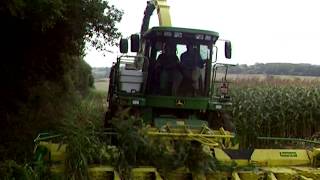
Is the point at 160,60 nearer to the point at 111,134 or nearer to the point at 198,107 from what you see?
the point at 198,107

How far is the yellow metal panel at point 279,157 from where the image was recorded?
331 inches

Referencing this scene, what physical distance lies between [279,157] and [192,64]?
2.59 meters

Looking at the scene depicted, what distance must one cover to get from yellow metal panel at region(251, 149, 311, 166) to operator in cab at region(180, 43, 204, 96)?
87.0 inches

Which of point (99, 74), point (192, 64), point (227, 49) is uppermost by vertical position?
point (227, 49)

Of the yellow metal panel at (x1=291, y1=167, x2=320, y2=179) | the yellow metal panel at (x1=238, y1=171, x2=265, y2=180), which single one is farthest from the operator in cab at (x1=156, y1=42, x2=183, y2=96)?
the yellow metal panel at (x1=291, y1=167, x2=320, y2=179)

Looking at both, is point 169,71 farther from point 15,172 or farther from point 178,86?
point 15,172

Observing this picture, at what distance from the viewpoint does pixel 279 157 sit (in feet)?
28.1

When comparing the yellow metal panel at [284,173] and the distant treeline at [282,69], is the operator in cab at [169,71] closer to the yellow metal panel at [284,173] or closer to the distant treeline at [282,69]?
the yellow metal panel at [284,173]

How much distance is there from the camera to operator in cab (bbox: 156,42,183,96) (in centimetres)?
1022

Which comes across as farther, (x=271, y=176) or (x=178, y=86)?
(x=178, y=86)

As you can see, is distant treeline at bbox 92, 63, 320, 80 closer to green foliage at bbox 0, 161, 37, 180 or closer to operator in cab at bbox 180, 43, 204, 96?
operator in cab at bbox 180, 43, 204, 96

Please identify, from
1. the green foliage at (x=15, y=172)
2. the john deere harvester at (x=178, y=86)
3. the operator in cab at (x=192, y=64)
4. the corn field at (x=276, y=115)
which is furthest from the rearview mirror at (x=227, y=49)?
the corn field at (x=276, y=115)

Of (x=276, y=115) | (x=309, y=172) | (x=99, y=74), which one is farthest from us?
(x=99, y=74)

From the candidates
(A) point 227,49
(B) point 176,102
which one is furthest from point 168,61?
(A) point 227,49
